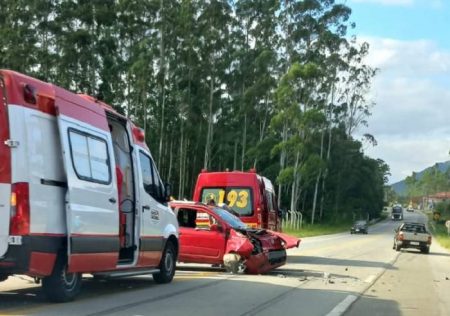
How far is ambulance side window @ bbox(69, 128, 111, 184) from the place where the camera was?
976 cm

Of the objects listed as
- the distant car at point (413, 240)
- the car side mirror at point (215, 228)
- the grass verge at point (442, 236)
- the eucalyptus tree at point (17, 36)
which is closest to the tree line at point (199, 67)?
the eucalyptus tree at point (17, 36)

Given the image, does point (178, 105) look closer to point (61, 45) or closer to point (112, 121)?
point (61, 45)

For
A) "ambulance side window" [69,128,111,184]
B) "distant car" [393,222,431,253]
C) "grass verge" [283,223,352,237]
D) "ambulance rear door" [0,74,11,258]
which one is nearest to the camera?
"ambulance rear door" [0,74,11,258]

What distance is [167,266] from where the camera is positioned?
13.4m

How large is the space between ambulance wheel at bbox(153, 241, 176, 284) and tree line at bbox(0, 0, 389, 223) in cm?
2957

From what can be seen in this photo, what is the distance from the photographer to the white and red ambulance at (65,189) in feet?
28.5

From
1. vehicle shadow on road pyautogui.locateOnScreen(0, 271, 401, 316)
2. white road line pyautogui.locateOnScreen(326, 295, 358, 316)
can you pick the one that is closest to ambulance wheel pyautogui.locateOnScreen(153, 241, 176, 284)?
vehicle shadow on road pyautogui.locateOnScreen(0, 271, 401, 316)

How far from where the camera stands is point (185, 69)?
51188 millimetres

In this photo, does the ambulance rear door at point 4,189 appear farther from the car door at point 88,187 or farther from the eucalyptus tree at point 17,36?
the eucalyptus tree at point 17,36

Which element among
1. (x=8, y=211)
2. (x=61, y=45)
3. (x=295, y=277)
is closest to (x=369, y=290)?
(x=295, y=277)

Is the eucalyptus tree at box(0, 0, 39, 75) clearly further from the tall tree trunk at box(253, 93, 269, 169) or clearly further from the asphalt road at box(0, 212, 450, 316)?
the asphalt road at box(0, 212, 450, 316)

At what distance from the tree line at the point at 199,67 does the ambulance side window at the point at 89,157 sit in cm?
3152

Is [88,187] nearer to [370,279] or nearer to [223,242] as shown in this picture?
[223,242]

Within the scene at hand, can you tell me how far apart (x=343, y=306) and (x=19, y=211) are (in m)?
5.70
